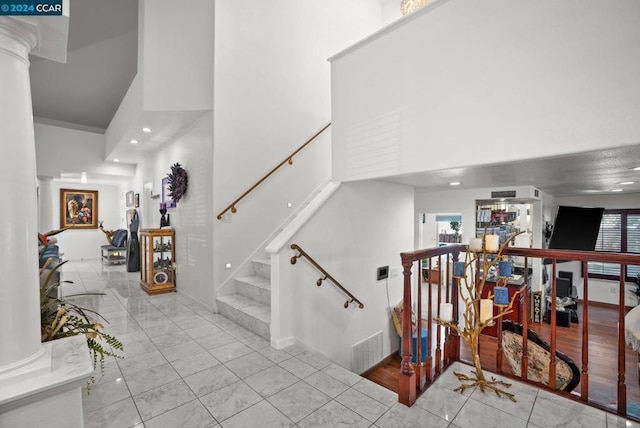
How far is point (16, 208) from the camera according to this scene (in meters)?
1.29

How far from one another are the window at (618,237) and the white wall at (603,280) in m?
0.14

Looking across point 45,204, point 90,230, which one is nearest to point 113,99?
point 45,204

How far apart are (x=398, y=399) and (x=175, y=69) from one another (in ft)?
15.3

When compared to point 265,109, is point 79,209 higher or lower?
lower

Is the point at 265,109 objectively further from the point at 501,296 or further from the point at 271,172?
the point at 501,296

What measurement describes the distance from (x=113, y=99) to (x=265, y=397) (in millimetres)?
7422

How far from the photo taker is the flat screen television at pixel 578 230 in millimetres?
6152

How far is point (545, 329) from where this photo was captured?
211 inches

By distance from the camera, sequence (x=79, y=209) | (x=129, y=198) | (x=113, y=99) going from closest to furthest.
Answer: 1. (x=113, y=99)
2. (x=129, y=198)
3. (x=79, y=209)

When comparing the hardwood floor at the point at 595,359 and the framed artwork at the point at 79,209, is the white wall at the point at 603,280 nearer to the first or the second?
the hardwood floor at the point at 595,359

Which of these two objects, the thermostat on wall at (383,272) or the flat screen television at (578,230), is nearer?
the thermostat on wall at (383,272)

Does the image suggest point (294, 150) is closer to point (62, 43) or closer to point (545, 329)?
point (62, 43)

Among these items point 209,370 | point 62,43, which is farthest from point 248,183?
point 62,43

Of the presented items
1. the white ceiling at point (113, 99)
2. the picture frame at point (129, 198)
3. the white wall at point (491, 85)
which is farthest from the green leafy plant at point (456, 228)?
the picture frame at point (129, 198)
